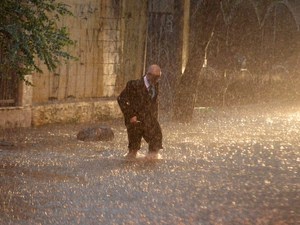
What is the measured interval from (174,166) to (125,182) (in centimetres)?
180

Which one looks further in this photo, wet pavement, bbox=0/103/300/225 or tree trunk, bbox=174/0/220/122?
tree trunk, bbox=174/0/220/122

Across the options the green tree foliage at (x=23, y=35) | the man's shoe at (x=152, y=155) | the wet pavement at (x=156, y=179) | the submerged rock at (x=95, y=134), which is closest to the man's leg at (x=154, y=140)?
the man's shoe at (x=152, y=155)

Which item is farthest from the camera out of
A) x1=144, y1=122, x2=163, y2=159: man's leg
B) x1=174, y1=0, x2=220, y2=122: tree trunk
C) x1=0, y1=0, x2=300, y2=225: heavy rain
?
x1=174, y1=0, x2=220, y2=122: tree trunk

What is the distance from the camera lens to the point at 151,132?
44.1ft

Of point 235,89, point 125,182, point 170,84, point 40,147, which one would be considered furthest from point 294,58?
point 125,182

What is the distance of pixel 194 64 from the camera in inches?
766

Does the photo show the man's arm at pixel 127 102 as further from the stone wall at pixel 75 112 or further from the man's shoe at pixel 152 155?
the stone wall at pixel 75 112

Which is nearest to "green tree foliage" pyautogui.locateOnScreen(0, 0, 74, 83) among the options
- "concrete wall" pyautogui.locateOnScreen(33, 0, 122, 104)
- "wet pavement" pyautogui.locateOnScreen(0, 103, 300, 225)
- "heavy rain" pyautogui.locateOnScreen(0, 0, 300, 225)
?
"heavy rain" pyautogui.locateOnScreen(0, 0, 300, 225)

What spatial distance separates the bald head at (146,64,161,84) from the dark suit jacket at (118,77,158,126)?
137 millimetres

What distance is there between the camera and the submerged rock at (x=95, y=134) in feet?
52.2

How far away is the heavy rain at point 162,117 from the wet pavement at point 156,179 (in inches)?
0.8

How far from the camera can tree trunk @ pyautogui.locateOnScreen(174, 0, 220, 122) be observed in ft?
63.0

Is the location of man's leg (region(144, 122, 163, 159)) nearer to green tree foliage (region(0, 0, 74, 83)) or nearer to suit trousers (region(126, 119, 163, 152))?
suit trousers (region(126, 119, 163, 152))

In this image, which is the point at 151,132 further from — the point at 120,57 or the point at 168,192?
the point at 120,57
